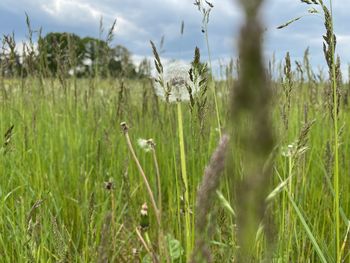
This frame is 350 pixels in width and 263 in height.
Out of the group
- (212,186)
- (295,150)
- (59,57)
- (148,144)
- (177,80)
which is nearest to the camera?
(212,186)

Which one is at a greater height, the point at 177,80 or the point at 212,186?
the point at 177,80

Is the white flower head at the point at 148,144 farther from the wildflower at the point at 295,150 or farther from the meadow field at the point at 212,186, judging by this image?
the wildflower at the point at 295,150

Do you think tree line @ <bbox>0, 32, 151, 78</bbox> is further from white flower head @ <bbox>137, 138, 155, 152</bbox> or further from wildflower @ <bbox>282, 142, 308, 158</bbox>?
wildflower @ <bbox>282, 142, 308, 158</bbox>

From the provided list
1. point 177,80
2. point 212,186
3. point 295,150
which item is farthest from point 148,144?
point 212,186

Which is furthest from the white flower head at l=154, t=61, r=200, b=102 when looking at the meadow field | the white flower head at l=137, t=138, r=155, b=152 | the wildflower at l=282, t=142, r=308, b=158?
the wildflower at l=282, t=142, r=308, b=158

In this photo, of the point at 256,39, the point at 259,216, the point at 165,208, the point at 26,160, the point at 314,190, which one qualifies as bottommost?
the point at 165,208

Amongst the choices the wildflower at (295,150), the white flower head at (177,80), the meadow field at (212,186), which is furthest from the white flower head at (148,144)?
the wildflower at (295,150)

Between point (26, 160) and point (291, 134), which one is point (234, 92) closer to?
point (26, 160)

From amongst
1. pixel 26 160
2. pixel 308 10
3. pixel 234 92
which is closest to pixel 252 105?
pixel 234 92

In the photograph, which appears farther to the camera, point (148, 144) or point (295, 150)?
point (148, 144)

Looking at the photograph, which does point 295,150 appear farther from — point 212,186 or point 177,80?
point 212,186

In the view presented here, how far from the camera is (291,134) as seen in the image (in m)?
3.62

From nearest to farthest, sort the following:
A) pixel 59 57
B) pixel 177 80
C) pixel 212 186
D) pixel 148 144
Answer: pixel 212 186
pixel 148 144
pixel 177 80
pixel 59 57

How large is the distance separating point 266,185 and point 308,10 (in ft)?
3.50
